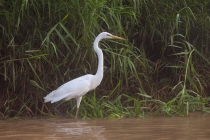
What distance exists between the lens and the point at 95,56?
659 centimetres

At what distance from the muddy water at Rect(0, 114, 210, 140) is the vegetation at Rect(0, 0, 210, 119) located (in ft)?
1.24

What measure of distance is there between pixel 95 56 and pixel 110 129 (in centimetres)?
182

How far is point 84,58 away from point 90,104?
1.91 ft

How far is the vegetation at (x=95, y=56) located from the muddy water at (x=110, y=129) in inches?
14.9

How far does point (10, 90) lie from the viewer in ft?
21.3

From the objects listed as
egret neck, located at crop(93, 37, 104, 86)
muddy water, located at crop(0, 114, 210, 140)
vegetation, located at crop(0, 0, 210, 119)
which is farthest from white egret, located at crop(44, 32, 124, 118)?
muddy water, located at crop(0, 114, 210, 140)

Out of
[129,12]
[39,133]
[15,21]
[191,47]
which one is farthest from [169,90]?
[39,133]

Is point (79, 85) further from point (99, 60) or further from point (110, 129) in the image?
point (110, 129)

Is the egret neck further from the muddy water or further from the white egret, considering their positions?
the muddy water

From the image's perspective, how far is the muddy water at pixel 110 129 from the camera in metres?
4.46

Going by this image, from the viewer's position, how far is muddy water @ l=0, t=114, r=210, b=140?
4461 mm

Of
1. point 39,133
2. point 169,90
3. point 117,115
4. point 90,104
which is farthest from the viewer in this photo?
point 169,90

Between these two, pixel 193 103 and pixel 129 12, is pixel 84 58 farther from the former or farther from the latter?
pixel 193 103

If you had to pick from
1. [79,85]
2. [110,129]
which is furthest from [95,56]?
[110,129]
